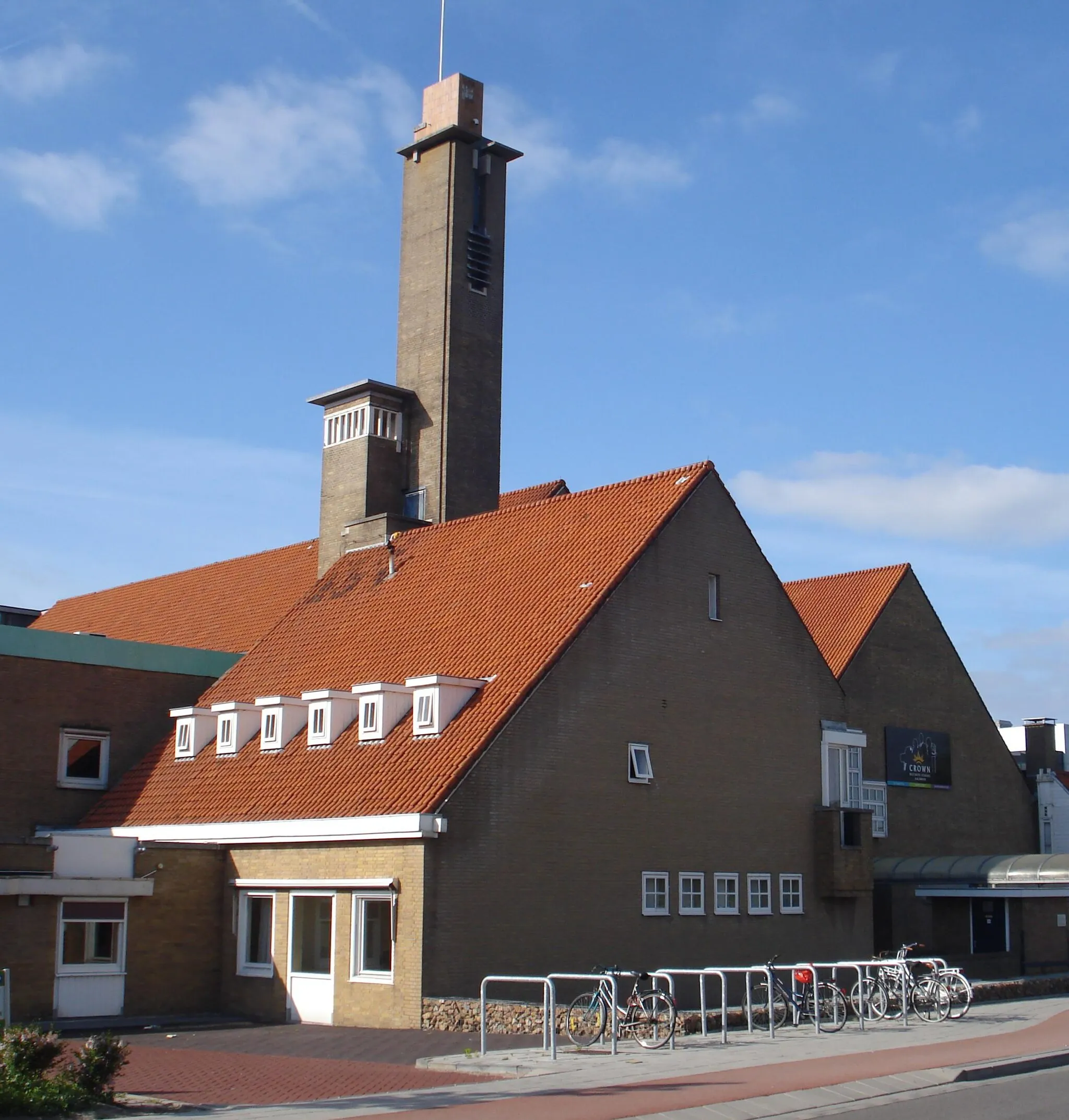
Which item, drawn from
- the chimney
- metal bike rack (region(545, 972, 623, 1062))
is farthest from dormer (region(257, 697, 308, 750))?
the chimney

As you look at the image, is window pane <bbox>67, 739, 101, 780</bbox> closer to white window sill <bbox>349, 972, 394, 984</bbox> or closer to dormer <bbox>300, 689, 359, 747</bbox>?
dormer <bbox>300, 689, 359, 747</bbox>

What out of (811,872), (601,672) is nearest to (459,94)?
(601,672)

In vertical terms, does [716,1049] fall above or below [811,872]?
below

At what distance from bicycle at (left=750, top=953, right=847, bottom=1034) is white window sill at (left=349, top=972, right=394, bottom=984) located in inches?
238

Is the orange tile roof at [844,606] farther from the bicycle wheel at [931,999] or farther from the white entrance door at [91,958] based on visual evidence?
the white entrance door at [91,958]

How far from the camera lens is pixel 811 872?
31172 millimetres

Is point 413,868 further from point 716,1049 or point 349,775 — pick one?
point 716,1049

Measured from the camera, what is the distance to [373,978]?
24078 mm

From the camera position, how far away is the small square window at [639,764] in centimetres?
2727

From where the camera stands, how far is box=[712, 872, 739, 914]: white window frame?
93.7ft

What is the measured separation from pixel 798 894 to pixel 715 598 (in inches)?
265

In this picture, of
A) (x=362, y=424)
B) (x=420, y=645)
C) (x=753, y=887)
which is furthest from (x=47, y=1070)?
(x=362, y=424)

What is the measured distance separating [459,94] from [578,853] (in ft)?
75.9

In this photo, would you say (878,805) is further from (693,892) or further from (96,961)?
(96,961)
